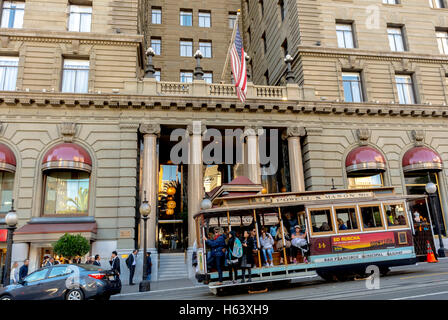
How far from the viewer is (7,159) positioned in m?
20.2

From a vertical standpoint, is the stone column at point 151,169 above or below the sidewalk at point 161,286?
above

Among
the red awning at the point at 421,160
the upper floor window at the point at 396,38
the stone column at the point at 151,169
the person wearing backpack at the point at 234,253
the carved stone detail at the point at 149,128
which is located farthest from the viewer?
the upper floor window at the point at 396,38

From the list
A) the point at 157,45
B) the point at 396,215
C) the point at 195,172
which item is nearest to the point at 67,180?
the point at 195,172

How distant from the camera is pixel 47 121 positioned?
21781 millimetres

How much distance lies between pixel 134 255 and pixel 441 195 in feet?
72.4

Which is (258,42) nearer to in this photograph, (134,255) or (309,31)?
(309,31)

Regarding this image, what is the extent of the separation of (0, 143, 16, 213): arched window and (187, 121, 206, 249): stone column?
10.9 meters

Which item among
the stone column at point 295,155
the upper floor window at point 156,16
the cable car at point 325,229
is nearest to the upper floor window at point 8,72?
the upper floor window at point 156,16

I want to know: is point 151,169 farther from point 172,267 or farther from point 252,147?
point 252,147

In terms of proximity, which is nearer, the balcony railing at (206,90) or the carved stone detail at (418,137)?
the balcony railing at (206,90)

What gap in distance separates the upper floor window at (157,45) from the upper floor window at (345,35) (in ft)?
58.8

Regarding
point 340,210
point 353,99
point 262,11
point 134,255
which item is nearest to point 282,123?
point 353,99

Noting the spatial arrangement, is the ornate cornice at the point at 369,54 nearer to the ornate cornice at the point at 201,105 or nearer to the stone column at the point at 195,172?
the ornate cornice at the point at 201,105

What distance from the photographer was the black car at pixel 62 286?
1130 cm
